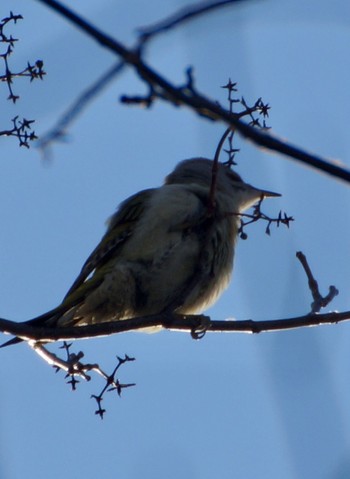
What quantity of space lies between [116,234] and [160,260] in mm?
453

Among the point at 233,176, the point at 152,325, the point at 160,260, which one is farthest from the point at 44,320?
the point at 233,176

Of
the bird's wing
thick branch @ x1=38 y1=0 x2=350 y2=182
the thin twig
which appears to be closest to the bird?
the bird's wing

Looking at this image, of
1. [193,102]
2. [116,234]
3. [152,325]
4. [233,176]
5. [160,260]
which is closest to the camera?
[193,102]

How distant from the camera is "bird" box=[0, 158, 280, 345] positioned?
5277 millimetres

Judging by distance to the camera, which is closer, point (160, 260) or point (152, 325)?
point (152, 325)

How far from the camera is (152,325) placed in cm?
442

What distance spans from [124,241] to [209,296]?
2.41 ft

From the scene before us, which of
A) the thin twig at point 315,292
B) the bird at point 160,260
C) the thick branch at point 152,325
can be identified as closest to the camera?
the thick branch at point 152,325

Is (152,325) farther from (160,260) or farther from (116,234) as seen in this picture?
(116,234)

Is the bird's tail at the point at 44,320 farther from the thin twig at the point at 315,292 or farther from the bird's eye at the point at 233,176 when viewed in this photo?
the bird's eye at the point at 233,176

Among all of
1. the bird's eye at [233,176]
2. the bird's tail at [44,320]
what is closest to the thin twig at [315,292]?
the bird's tail at [44,320]

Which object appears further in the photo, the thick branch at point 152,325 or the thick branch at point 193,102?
the thick branch at point 152,325

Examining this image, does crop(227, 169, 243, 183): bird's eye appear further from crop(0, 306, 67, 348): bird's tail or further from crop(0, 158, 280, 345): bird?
crop(0, 306, 67, 348): bird's tail

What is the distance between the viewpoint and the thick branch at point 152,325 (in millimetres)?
3954
